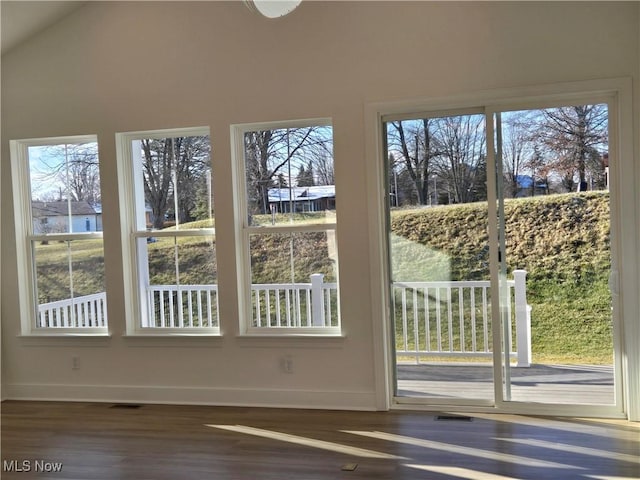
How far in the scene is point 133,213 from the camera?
4.79 m

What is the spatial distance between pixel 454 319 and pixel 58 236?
133 inches

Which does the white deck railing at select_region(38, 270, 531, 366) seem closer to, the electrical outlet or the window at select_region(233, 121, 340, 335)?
the window at select_region(233, 121, 340, 335)

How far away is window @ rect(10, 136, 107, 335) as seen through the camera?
16.0 feet

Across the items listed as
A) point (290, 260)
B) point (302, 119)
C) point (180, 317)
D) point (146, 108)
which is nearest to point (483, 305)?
point (290, 260)

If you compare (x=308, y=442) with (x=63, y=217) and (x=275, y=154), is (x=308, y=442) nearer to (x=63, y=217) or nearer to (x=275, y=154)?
(x=275, y=154)

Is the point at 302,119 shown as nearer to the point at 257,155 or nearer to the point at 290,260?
the point at 257,155

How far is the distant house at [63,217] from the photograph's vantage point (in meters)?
4.90

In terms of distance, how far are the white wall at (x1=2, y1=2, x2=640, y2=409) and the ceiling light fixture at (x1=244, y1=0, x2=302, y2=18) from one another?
2.00m

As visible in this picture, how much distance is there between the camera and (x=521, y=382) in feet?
13.4

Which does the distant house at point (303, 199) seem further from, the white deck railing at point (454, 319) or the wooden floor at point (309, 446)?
the wooden floor at point (309, 446)

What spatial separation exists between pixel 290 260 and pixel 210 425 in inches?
53.1

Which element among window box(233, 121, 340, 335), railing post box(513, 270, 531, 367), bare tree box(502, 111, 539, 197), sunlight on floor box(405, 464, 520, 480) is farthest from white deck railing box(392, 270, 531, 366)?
sunlight on floor box(405, 464, 520, 480)

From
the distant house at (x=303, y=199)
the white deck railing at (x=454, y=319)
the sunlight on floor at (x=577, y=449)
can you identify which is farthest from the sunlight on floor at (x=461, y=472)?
the distant house at (x=303, y=199)

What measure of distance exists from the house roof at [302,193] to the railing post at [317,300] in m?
0.61
